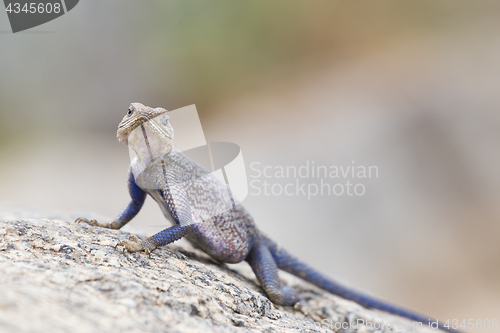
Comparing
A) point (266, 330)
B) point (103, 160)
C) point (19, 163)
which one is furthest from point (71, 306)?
point (19, 163)

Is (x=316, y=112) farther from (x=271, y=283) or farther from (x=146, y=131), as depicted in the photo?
(x=146, y=131)

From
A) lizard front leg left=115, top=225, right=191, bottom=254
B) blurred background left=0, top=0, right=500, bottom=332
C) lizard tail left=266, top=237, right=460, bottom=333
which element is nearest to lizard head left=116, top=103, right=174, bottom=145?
lizard front leg left=115, top=225, right=191, bottom=254

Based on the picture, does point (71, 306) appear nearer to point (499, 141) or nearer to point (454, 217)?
point (454, 217)

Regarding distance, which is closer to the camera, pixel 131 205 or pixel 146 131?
pixel 146 131

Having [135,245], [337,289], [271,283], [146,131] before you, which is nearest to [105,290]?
[135,245]

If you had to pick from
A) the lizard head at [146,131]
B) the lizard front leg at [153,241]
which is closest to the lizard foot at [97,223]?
the lizard head at [146,131]

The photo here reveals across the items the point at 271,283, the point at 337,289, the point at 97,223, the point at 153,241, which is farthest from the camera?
the point at 337,289
